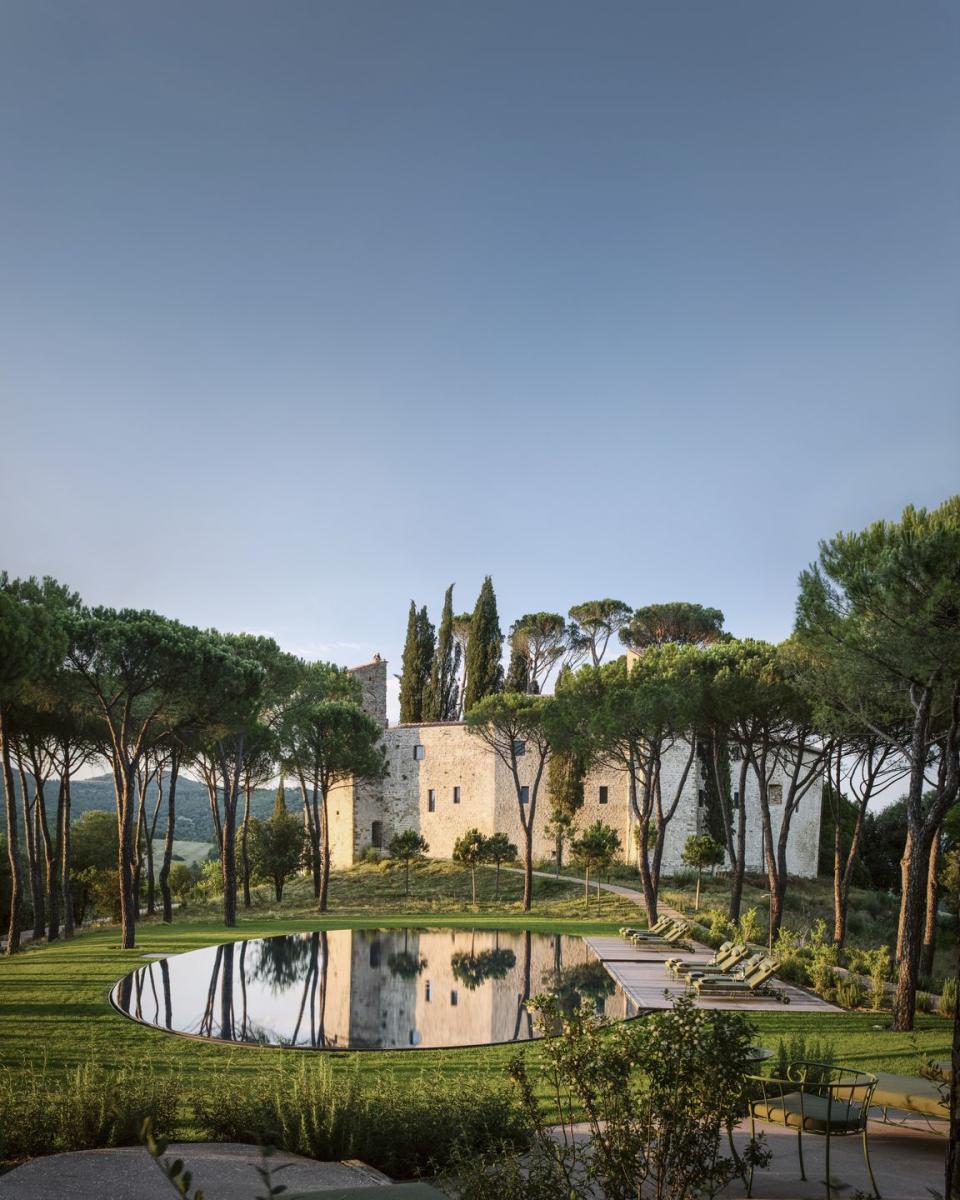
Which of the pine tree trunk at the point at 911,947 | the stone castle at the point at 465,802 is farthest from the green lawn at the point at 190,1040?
the stone castle at the point at 465,802

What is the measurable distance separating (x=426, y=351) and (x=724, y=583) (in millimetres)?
7914

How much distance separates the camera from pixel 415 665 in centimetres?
4350

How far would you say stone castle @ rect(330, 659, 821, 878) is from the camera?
103 ft

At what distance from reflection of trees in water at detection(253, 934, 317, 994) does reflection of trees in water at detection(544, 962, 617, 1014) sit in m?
3.58

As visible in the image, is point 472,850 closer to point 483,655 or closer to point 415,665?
point 483,655

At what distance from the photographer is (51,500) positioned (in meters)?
12.9

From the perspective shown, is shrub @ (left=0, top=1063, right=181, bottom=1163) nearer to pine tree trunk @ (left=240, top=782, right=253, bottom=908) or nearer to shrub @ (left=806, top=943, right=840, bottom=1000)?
shrub @ (left=806, top=943, right=840, bottom=1000)

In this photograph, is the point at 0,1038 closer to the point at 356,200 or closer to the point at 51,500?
the point at 51,500

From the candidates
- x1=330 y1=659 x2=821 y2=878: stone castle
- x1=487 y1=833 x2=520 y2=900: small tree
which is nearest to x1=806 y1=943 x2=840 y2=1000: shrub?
x1=487 y1=833 x2=520 y2=900: small tree

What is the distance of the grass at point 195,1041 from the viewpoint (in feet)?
25.2

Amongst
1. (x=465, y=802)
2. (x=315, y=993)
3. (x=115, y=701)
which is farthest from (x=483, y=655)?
(x=315, y=993)

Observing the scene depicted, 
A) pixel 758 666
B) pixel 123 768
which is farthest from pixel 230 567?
pixel 758 666

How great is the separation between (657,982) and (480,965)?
301cm

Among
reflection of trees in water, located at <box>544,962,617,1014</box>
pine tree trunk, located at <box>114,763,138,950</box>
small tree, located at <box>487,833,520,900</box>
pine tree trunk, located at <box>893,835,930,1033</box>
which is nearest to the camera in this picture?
pine tree trunk, located at <box>893,835,930,1033</box>
